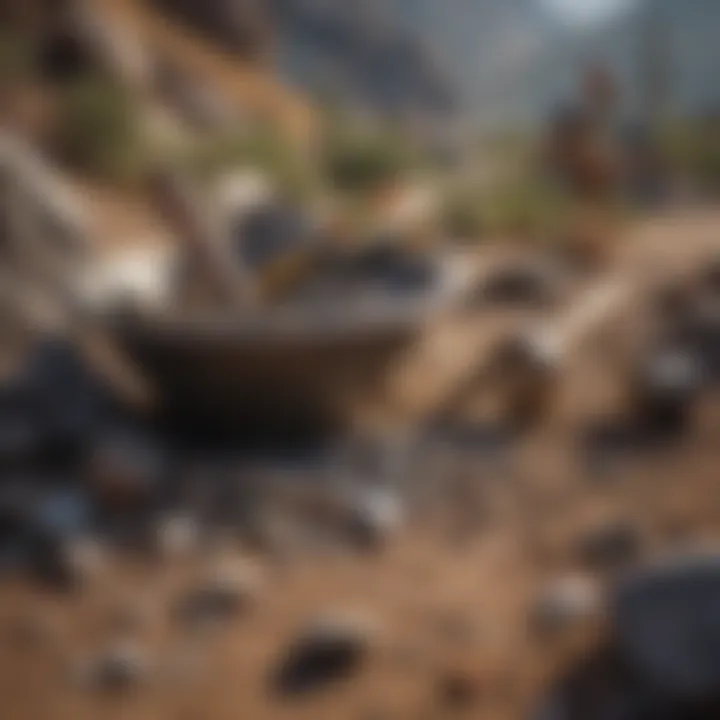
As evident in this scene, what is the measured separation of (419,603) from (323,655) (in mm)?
273

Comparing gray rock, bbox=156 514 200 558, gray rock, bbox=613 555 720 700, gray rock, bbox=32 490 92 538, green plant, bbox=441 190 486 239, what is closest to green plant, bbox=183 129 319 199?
green plant, bbox=441 190 486 239

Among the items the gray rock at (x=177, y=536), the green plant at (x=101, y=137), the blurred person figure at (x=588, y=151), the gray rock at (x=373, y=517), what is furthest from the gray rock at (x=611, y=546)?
the green plant at (x=101, y=137)

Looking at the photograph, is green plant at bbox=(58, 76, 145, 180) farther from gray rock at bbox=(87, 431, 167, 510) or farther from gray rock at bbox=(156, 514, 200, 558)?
gray rock at bbox=(156, 514, 200, 558)

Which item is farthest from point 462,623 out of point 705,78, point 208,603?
point 705,78

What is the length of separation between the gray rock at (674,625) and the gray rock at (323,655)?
0.50m

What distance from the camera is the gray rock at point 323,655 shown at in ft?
6.16

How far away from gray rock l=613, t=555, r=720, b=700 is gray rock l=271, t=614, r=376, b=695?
0.50 metres

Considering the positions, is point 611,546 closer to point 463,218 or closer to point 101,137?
point 463,218

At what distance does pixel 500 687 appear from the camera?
1.79m

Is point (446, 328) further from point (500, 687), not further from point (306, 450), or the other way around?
point (500, 687)

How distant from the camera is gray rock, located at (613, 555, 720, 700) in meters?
1.53

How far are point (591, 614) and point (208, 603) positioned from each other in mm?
793

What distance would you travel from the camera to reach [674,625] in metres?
1.58

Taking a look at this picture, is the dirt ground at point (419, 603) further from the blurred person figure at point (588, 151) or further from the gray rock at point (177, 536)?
the blurred person figure at point (588, 151)
